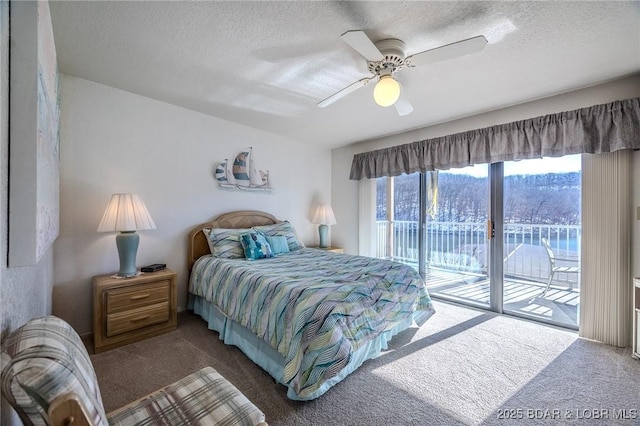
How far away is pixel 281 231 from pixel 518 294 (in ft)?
10.4

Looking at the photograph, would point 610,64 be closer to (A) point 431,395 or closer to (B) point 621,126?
(B) point 621,126

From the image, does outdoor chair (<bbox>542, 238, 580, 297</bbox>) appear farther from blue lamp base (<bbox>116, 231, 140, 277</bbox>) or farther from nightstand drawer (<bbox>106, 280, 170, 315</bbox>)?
blue lamp base (<bbox>116, 231, 140, 277</bbox>)

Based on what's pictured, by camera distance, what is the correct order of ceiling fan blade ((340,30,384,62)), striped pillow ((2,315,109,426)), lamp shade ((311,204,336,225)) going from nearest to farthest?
striped pillow ((2,315,109,426)), ceiling fan blade ((340,30,384,62)), lamp shade ((311,204,336,225))

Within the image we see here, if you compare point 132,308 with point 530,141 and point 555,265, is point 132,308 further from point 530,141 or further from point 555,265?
point 555,265

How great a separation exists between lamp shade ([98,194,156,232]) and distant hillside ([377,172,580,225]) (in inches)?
138

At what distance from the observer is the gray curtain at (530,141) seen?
235 centimetres

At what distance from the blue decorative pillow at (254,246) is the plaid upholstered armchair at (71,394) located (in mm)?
1809

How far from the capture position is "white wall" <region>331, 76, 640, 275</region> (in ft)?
7.86

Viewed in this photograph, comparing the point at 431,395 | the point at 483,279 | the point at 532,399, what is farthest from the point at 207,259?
the point at 483,279

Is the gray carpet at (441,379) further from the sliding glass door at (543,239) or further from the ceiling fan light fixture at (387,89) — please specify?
the ceiling fan light fixture at (387,89)

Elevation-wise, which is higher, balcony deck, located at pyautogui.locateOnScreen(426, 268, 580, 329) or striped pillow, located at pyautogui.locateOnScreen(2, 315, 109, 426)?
striped pillow, located at pyautogui.locateOnScreen(2, 315, 109, 426)

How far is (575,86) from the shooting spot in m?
2.56

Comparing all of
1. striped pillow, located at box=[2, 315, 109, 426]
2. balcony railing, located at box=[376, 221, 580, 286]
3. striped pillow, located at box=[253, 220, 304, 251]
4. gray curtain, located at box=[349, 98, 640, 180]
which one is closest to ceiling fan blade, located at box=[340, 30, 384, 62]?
striped pillow, located at box=[2, 315, 109, 426]

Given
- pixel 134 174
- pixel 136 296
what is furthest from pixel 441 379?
pixel 134 174
